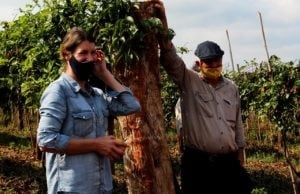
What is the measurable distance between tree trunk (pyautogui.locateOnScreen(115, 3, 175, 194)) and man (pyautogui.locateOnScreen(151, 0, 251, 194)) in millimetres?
304

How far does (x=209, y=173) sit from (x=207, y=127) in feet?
1.19

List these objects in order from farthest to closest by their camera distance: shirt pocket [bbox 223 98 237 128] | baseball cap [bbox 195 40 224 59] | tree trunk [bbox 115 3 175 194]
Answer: shirt pocket [bbox 223 98 237 128]
baseball cap [bbox 195 40 224 59]
tree trunk [bbox 115 3 175 194]

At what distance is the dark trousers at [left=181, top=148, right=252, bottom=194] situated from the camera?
3.78 metres

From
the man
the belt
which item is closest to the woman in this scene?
the man

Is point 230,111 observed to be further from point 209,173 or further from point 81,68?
point 81,68

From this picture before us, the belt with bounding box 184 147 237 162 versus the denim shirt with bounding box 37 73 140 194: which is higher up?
the denim shirt with bounding box 37 73 140 194

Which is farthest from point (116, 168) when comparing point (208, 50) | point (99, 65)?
point (99, 65)

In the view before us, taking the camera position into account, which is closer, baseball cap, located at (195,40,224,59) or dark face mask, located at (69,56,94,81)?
dark face mask, located at (69,56,94,81)

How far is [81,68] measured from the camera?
249 cm

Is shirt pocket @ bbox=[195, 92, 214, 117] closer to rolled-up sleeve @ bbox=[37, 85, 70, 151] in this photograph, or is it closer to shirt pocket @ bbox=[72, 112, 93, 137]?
shirt pocket @ bbox=[72, 112, 93, 137]

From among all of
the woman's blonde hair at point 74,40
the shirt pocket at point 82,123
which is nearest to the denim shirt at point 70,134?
the shirt pocket at point 82,123

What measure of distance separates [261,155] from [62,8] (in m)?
13.7

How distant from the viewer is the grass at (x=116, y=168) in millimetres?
10273

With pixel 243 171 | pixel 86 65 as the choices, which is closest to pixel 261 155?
pixel 243 171
